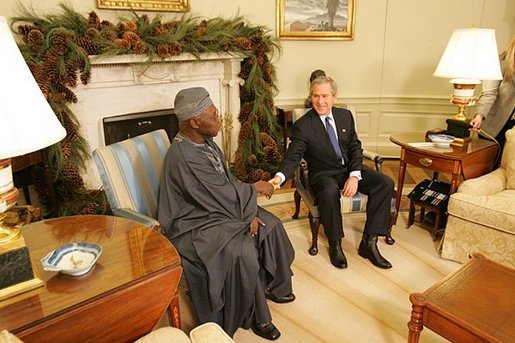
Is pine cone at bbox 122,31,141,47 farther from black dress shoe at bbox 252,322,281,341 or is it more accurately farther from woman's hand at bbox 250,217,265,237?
black dress shoe at bbox 252,322,281,341

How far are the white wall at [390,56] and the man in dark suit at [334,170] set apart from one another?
1853 mm

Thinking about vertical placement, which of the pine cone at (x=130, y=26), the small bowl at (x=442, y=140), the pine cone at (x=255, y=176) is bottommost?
the pine cone at (x=255, y=176)

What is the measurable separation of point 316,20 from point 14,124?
12.8ft

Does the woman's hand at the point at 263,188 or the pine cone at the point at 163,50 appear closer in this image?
the woman's hand at the point at 263,188

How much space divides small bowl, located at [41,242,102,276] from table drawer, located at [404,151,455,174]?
2187 millimetres

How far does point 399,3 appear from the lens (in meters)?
4.37

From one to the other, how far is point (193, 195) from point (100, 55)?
1758mm

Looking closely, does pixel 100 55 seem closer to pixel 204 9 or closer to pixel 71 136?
pixel 71 136

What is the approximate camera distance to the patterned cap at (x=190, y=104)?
6.07 feet

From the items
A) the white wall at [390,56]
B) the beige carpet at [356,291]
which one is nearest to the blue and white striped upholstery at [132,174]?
the beige carpet at [356,291]

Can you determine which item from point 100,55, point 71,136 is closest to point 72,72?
point 100,55

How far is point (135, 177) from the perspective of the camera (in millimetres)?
2125

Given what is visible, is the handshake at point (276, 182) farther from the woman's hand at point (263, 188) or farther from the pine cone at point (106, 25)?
the pine cone at point (106, 25)

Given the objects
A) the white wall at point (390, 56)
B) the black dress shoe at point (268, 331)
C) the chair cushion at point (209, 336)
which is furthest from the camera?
the white wall at point (390, 56)
